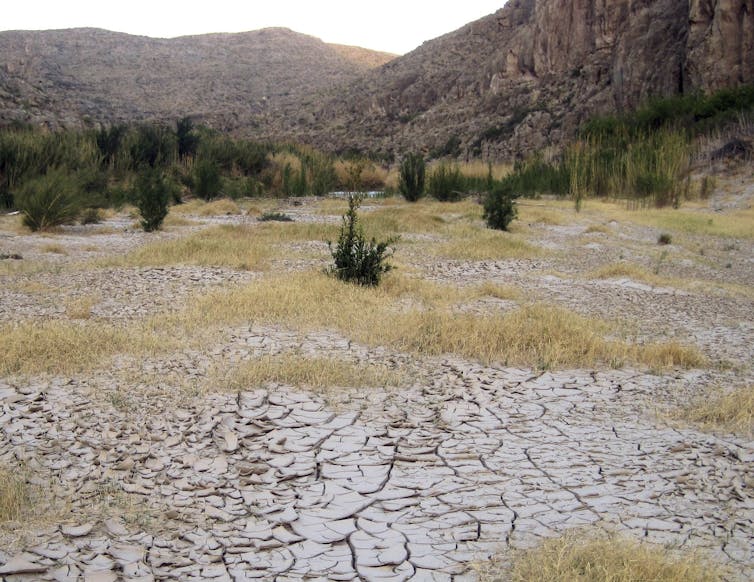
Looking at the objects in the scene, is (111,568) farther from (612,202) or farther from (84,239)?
(612,202)

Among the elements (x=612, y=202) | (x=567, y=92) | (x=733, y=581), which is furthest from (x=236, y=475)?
(x=567, y=92)

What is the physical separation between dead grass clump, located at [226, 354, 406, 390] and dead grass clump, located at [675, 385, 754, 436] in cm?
165

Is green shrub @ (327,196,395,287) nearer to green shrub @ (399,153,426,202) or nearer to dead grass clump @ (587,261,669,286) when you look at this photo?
dead grass clump @ (587,261,669,286)

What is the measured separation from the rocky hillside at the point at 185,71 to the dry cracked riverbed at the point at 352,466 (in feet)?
120

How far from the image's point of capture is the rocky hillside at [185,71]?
48.7 meters

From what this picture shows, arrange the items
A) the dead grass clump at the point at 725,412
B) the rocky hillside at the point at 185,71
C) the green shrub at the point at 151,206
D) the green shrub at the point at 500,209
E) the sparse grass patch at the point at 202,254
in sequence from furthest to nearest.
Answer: the rocky hillside at the point at 185,71
the green shrub at the point at 500,209
the green shrub at the point at 151,206
the sparse grass patch at the point at 202,254
the dead grass clump at the point at 725,412

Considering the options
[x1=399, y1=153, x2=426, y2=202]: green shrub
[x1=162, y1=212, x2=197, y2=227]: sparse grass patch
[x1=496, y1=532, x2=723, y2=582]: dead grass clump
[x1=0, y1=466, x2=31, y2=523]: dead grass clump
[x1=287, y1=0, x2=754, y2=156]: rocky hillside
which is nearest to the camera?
[x1=496, y1=532, x2=723, y2=582]: dead grass clump

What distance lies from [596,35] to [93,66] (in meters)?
43.5

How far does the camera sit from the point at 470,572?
2428mm

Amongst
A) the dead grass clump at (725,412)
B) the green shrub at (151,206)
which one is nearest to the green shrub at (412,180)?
the green shrub at (151,206)

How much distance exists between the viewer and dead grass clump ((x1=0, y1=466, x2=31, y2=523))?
2703 mm

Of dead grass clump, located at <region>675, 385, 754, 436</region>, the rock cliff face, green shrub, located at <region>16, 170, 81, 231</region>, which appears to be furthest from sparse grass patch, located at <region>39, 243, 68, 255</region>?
the rock cliff face

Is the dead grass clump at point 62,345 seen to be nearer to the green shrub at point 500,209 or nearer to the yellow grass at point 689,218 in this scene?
the green shrub at point 500,209

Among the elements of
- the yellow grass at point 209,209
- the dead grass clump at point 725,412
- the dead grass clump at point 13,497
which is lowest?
the dead grass clump at point 13,497
